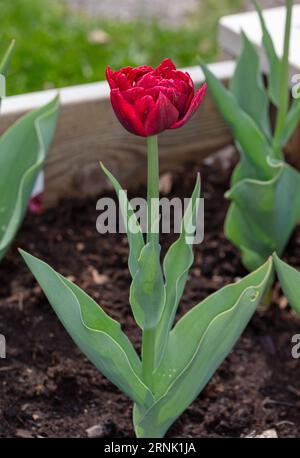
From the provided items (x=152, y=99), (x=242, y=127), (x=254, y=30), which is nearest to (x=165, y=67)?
(x=152, y=99)

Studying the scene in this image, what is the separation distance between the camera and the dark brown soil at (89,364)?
5.09 feet

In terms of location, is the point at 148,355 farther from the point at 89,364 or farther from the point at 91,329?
the point at 89,364

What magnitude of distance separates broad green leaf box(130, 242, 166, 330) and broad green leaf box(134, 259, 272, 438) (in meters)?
0.07

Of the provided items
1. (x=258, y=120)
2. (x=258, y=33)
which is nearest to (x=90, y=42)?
(x=258, y=33)

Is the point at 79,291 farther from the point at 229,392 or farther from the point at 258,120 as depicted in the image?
the point at 258,120

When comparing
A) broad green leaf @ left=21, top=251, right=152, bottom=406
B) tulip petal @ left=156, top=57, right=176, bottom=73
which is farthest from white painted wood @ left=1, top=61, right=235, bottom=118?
tulip petal @ left=156, top=57, right=176, bottom=73

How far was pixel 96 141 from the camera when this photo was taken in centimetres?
211

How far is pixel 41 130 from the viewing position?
1.68 metres

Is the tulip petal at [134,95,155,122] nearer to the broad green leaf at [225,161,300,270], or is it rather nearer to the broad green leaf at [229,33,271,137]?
the broad green leaf at [225,161,300,270]

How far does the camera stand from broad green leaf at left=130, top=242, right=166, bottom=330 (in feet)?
4.01

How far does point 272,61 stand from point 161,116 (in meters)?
0.65

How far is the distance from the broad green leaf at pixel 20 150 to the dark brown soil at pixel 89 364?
201mm

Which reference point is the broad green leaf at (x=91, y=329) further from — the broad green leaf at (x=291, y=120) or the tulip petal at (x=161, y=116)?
the broad green leaf at (x=291, y=120)

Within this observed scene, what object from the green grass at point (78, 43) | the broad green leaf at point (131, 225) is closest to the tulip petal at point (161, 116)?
the broad green leaf at point (131, 225)
